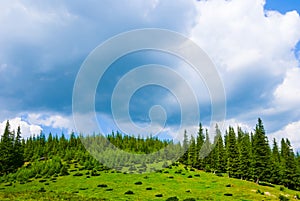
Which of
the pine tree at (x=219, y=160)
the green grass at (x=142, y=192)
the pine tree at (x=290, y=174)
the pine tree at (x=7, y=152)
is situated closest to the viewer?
the green grass at (x=142, y=192)

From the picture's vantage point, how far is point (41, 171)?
262ft

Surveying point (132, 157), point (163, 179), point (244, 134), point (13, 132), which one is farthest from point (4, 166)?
point (244, 134)

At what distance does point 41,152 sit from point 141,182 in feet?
285

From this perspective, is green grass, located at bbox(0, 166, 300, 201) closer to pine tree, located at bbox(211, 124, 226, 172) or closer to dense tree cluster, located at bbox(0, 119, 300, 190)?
dense tree cluster, located at bbox(0, 119, 300, 190)

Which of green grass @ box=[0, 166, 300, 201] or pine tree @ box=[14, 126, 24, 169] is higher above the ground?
pine tree @ box=[14, 126, 24, 169]

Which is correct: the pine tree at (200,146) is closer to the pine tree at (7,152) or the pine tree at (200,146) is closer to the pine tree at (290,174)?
the pine tree at (290,174)

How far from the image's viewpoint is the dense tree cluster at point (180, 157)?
7981 centimetres

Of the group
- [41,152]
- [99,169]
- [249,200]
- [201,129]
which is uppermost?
[201,129]

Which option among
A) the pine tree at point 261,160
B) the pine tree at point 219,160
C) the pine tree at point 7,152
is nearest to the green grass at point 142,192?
the pine tree at point 261,160

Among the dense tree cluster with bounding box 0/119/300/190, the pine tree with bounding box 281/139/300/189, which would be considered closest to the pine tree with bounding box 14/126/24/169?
the dense tree cluster with bounding box 0/119/300/190

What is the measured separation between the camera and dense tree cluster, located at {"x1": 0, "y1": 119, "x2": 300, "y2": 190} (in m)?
79.8

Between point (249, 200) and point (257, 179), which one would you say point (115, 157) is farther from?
point (249, 200)

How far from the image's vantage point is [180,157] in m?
118

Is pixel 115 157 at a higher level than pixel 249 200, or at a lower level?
higher
